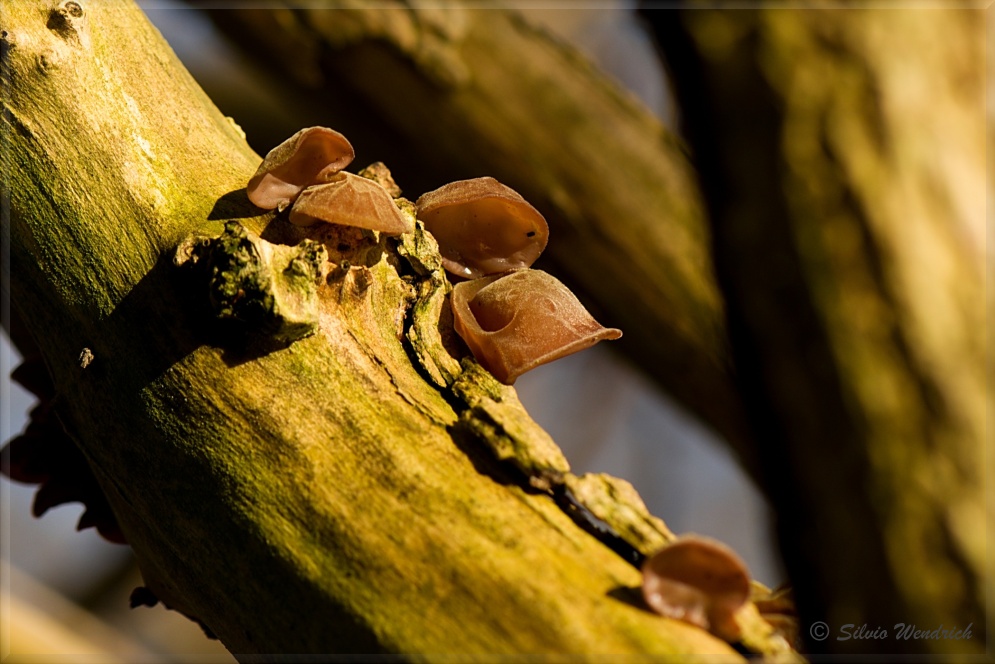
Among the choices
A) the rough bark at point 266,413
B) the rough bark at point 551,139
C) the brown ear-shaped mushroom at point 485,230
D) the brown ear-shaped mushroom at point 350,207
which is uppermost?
the rough bark at point 551,139

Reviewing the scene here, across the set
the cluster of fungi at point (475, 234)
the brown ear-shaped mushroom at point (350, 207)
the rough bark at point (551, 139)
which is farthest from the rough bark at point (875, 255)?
the rough bark at point (551, 139)

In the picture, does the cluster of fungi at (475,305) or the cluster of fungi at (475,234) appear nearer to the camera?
the cluster of fungi at (475,305)

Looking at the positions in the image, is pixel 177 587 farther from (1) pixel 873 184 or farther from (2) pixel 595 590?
(1) pixel 873 184

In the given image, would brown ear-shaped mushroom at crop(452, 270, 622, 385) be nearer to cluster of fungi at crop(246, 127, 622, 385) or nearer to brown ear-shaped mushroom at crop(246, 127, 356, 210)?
cluster of fungi at crop(246, 127, 622, 385)

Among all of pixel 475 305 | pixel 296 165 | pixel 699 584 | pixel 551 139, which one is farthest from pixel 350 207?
pixel 551 139

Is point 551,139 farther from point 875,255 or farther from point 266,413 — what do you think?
point 266,413

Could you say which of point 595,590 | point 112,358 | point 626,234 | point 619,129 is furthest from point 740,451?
point 112,358

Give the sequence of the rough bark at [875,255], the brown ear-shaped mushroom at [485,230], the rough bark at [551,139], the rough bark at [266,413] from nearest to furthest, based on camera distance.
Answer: the rough bark at [266,413], the rough bark at [875,255], the brown ear-shaped mushroom at [485,230], the rough bark at [551,139]

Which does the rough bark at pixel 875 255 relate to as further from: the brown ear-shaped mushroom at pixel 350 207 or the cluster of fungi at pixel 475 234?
the brown ear-shaped mushroom at pixel 350 207
